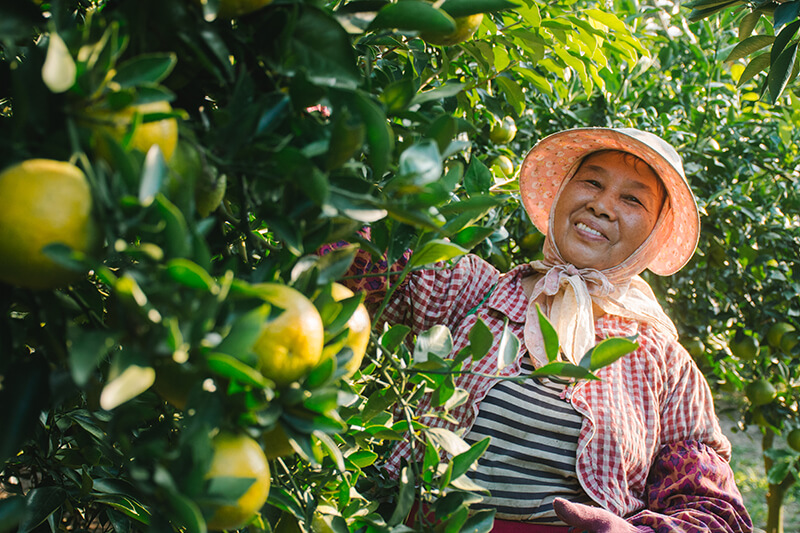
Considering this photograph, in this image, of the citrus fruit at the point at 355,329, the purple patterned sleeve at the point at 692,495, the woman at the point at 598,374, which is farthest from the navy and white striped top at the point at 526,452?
the citrus fruit at the point at 355,329

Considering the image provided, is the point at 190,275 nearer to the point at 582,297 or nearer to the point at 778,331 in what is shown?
the point at 582,297

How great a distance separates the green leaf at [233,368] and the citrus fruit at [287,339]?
0.13 feet

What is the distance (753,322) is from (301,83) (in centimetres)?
280

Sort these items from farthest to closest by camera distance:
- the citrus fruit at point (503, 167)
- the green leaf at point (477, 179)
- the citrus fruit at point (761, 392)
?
the citrus fruit at point (761, 392) < the citrus fruit at point (503, 167) < the green leaf at point (477, 179)

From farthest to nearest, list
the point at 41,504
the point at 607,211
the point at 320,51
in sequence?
the point at 607,211
the point at 41,504
the point at 320,51

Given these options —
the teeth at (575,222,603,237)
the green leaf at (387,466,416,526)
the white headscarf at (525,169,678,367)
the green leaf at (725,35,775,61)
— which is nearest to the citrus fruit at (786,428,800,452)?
the white headscarf at (525,169,678,367)

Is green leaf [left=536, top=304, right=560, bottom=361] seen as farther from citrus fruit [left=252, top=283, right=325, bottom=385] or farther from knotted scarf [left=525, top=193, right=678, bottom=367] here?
knotted scarf [left=525, top=193, right=678, bottom=367]

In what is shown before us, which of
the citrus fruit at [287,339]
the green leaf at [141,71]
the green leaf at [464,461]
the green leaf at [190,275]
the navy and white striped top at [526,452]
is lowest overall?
the navy and white striped top at [526,452]

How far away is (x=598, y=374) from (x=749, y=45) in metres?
0.76

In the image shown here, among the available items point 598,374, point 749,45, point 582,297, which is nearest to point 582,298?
point 582,297

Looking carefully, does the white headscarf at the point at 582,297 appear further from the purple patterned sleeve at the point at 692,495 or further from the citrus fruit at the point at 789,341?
the citrus fruit at the point at 789,341

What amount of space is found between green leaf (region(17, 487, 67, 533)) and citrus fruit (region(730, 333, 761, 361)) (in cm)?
258

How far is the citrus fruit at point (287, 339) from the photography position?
18.5 inches

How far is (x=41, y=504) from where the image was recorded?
0.89m
